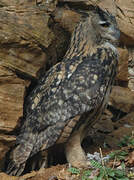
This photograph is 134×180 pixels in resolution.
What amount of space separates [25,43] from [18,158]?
4.13ft

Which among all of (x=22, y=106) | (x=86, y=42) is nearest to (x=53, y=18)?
(x=86, y=42)

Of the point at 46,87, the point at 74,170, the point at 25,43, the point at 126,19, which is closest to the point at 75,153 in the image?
the point at 74,170

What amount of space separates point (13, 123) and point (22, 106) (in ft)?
0.72

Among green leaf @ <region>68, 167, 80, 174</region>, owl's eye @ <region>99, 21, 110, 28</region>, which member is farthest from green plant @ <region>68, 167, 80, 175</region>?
owl's eye @ <region>99, 21, 110, 28</region>

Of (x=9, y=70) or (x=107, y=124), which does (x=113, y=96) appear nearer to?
(x=107, y=124)

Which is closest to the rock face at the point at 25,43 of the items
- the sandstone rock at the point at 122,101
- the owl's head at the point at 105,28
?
the owl's head at the point at 105,28

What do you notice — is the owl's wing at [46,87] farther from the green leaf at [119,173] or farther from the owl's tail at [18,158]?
the green leaf at [119,173]

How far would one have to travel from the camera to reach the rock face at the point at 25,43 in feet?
11.5

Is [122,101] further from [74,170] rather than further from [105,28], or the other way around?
[74,170]

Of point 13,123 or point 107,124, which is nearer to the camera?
point 13,123

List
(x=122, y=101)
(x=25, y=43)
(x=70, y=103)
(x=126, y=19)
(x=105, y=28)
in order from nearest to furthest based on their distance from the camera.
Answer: (x=70, y=103)
(x=25, y=43)
(x=105, y=28)
(x=122, y=101)
(x=126, y=19)

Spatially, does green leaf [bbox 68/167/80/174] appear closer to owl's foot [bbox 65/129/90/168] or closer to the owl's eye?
owl's foot [bbox 65/129/90/168]

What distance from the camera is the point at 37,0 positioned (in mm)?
4004

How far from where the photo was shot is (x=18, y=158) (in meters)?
3.53
